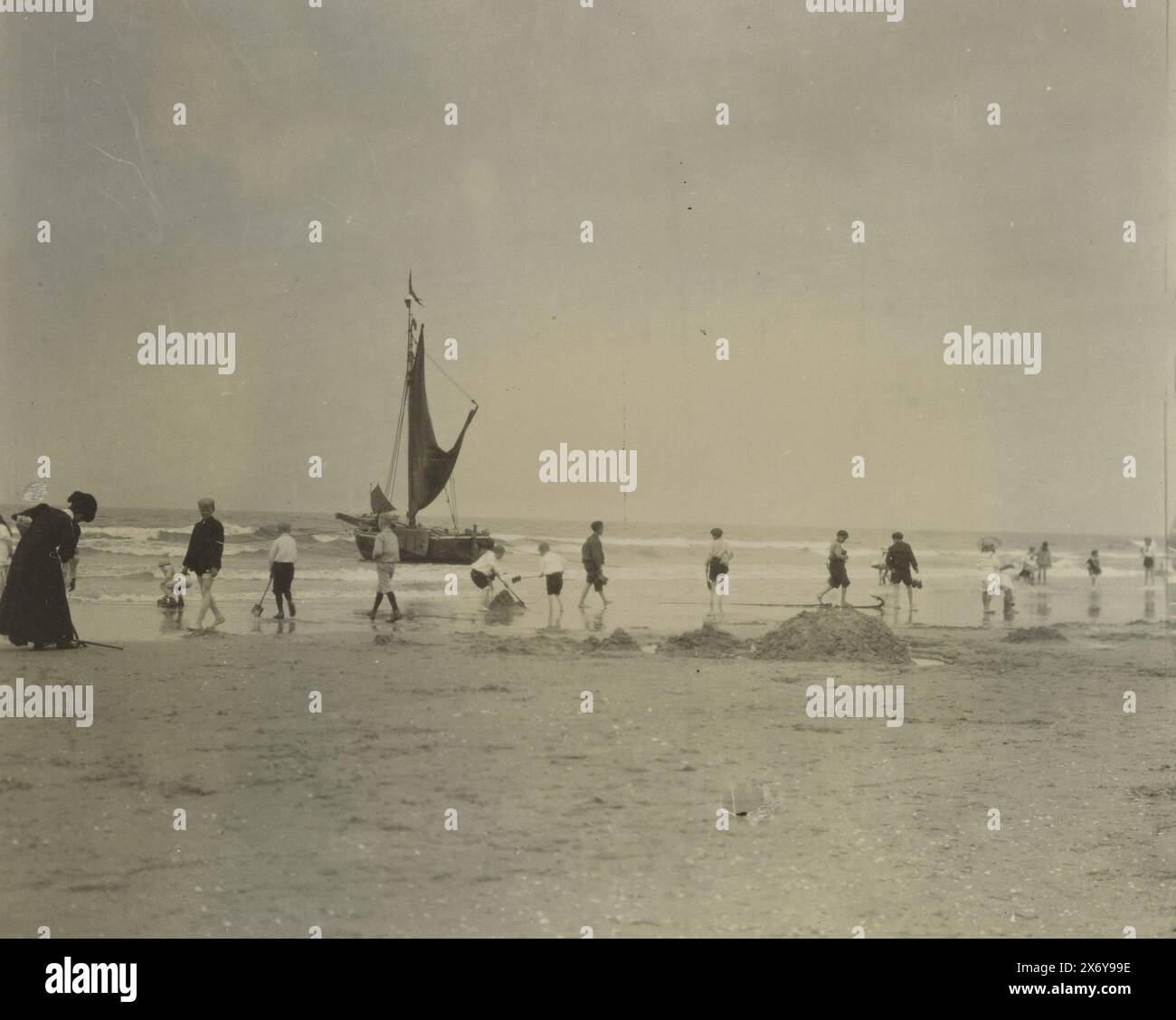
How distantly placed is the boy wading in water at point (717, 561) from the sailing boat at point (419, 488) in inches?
64.0

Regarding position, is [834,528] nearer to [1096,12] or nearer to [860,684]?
[860,684]

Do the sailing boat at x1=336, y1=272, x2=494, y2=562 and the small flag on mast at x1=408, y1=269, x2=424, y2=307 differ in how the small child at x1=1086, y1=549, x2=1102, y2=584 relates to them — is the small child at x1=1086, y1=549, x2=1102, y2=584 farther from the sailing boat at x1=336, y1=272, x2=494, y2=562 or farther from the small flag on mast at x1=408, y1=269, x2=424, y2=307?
the small flag on mast at x1=408, y1=269, x2=424, y2=307

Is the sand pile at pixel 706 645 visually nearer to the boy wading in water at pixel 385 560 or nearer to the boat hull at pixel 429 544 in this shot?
the boat hull at pixel 429 544

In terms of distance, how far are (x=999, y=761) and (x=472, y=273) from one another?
14.8 feet

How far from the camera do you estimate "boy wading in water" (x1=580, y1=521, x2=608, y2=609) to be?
250 inches

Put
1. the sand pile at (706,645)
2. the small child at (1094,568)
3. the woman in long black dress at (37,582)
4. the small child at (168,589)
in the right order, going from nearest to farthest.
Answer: the woman in long black dress at (37,582), the small child at (168,589), the sand pile at (706,645), the small child at (1094,568)

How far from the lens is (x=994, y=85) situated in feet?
20.0

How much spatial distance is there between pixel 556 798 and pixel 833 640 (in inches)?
101

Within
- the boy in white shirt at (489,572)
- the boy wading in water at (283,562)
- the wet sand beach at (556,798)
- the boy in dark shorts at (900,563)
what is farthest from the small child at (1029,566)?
the boy wading in water at (283,562)

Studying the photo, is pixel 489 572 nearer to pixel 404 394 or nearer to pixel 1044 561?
pixel 404 394

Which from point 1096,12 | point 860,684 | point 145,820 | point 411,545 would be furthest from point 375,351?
point 1096,12

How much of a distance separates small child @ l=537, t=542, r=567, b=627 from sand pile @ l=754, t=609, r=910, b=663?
150 cm

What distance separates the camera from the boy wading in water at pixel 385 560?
6.54m

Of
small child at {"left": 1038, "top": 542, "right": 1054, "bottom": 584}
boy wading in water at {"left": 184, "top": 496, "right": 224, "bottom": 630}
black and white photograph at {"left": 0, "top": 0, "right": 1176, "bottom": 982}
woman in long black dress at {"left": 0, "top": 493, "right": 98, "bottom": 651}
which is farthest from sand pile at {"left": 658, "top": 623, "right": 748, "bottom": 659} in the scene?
woman in long black dress at {"left": 0, "top": 493, "right": 98, "bottom": 651}
